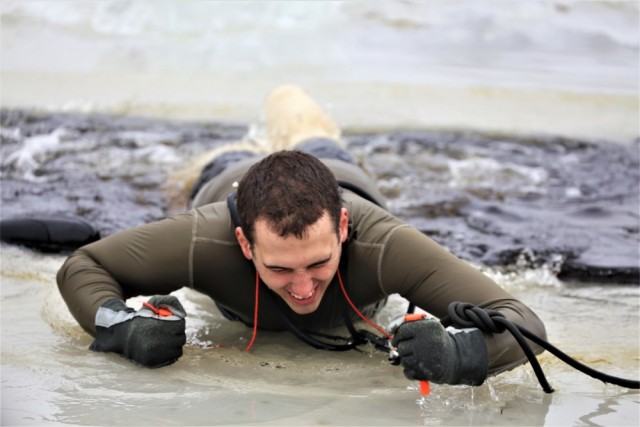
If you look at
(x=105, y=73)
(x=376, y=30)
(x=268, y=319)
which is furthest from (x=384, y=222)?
(x=376, y=30)

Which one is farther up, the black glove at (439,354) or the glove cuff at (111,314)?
the black glove at (439,354)

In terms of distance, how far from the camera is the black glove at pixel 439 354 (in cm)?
254

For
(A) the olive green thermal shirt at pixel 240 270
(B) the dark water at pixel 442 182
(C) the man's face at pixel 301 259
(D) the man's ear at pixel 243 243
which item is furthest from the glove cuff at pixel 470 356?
(B) the dark water at pixel 442 182

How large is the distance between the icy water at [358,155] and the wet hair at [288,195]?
1.65 ft

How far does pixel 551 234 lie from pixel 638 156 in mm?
2212

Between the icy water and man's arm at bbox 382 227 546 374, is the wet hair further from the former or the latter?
the icy water

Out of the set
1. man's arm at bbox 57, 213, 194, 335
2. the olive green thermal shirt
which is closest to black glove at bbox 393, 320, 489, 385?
the olive green thermal shirt

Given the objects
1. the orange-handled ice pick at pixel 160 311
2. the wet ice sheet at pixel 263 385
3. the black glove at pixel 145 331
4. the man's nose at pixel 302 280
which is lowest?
the wet ice sheet at pixel 263 385

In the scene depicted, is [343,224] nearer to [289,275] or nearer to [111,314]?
[289,275]

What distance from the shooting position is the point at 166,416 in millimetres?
2559

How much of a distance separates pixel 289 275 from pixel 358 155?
142 inches

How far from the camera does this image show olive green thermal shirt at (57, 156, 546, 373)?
296 centimetres

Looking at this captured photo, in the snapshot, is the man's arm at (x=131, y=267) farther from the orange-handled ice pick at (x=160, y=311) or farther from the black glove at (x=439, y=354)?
the black glove at (x=439, y=354)

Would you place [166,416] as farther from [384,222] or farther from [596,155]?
[596,155]
